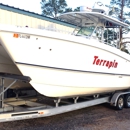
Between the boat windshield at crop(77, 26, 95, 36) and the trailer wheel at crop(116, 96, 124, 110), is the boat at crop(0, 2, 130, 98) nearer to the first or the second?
the boat windshield at crop(77, 26, 95, 36)

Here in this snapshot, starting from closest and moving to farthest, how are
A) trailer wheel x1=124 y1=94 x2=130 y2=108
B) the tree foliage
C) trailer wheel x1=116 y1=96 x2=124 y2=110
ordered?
1. trailer wheel x1=116 y1=96 x2=124 y2=110
2. trailer wheel x1=124 y1=94 x2=130 y2=108
3. the tree foliage

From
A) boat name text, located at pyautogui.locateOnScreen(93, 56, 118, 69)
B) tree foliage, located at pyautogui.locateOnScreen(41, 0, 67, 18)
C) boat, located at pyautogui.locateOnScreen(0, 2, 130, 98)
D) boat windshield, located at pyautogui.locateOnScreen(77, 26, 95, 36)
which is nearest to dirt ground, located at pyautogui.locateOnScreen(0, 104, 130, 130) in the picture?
boat, located at pyautogui.locateOnScreen(0, 2, 130, 98)

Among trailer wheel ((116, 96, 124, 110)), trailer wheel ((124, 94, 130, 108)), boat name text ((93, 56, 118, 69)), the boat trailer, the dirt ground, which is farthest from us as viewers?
trailer wheel ((124, 94, 130, 108))

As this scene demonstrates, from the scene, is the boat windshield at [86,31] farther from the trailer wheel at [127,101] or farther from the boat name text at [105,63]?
the trailer wheel at [127,101]

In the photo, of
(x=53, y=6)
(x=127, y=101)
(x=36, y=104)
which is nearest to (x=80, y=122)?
(x=36, y=104)

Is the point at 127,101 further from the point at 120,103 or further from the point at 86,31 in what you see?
the point at 86,31

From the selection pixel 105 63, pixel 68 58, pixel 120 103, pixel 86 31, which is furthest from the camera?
pixel 120 103

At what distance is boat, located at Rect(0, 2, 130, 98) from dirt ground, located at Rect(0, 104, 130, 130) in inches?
27.2

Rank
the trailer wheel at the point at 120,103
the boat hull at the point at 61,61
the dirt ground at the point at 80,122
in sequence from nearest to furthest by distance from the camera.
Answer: the boat hull at the point at 61,61 < the dirt ground at the point at 80,122 < the trailer wheel at the point at 120,103

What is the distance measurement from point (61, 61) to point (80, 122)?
1713mm

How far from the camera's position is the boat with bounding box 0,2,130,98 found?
14.5 ft

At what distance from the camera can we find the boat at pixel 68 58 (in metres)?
4.41

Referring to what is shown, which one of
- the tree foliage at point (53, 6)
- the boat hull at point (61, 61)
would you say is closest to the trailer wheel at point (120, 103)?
the boat hull at point (61, 61)

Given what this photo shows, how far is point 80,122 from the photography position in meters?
5.52
